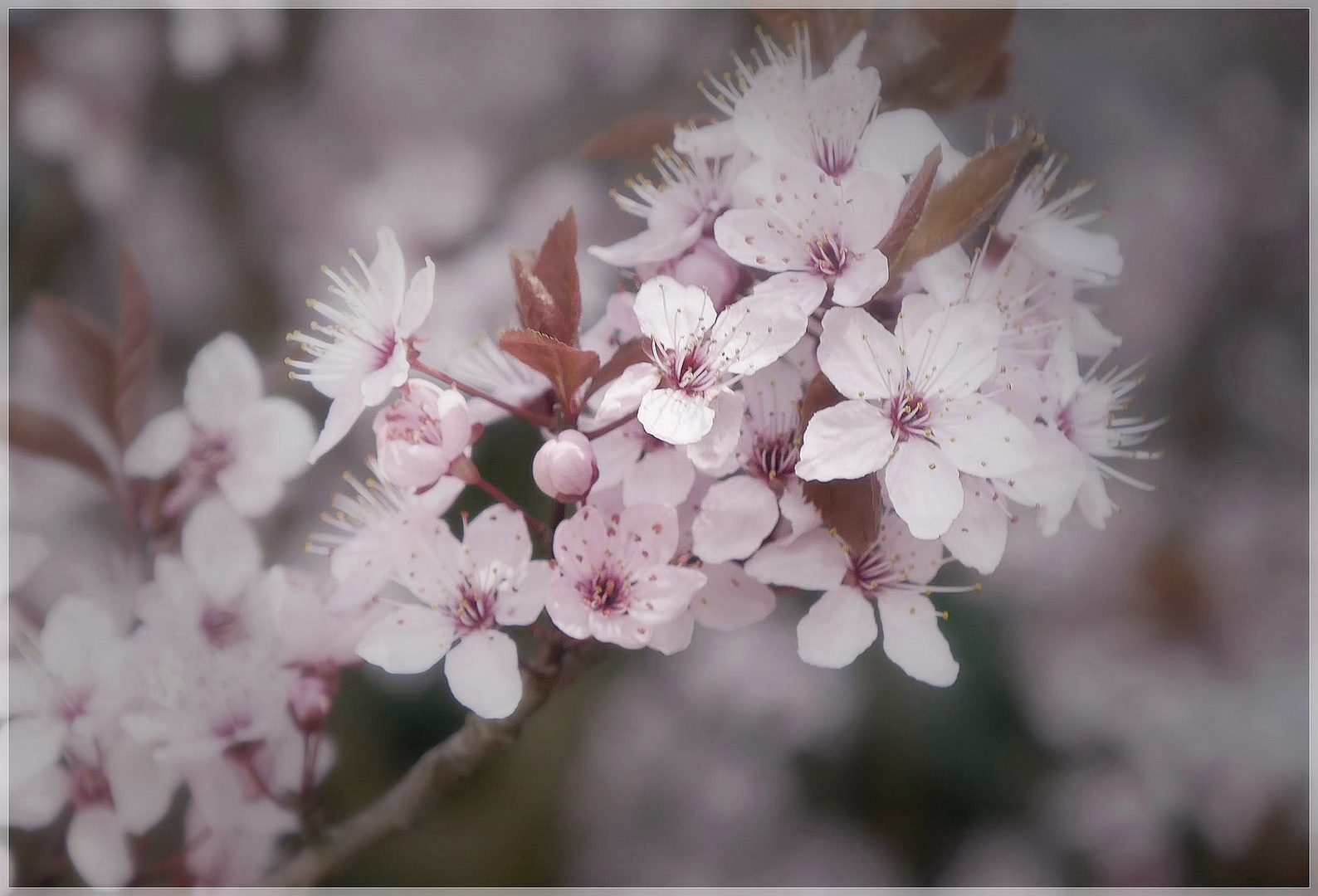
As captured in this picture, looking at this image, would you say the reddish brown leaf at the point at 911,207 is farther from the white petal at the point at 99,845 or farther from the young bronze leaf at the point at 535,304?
the white petal at the point at 99,845

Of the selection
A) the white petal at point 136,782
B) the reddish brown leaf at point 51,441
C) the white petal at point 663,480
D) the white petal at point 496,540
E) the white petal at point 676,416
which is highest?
the white petal at point 676,416

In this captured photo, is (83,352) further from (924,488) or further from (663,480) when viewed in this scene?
(924,488)

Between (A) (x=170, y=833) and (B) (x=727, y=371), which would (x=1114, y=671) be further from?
(A) (x=170, y=833)

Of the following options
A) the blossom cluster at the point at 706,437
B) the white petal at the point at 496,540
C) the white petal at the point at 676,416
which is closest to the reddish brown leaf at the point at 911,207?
the blossom cluster at the point at 706,437

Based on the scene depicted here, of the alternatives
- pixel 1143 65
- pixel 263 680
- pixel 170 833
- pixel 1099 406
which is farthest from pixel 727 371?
pixel 1143 65

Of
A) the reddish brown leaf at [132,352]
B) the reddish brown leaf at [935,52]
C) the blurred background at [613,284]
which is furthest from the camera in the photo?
the blurred background at [613,284]

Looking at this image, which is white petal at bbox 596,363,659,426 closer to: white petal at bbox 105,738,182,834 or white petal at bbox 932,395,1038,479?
white petal at bbox 932,395,1038,479

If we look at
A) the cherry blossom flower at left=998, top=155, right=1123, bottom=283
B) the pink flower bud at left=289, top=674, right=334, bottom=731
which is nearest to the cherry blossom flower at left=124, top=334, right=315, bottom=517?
the pink flower bud at left=289, top=674, right=334, bottom=731
